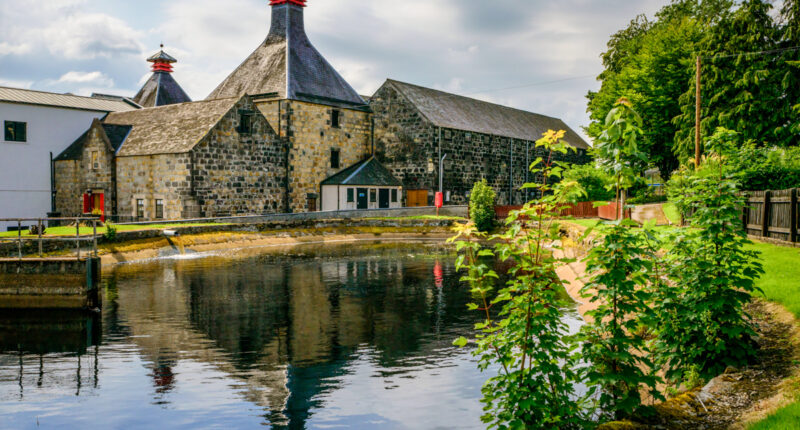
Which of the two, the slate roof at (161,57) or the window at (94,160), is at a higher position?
the slate roof at (161,57)

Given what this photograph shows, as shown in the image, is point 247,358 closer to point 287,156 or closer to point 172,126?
point 172,126

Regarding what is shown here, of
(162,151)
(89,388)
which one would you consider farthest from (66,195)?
(89,388)

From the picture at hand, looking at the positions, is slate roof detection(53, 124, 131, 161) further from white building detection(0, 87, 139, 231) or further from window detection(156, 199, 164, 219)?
window detection(156, 199, 164, 219)

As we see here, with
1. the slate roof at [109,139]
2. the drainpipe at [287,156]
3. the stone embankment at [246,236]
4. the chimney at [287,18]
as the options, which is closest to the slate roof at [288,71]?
the chimney at [287,18]

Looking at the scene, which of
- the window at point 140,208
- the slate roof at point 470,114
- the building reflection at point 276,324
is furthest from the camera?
the slate roof at point 470,114

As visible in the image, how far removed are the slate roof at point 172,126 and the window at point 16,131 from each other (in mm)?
5246

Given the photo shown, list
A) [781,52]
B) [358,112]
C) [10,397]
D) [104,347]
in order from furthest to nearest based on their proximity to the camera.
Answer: [358,112], [781,52], [104,347], [10,397]

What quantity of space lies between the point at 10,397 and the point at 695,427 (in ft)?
34.0

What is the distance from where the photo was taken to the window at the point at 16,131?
139 feet

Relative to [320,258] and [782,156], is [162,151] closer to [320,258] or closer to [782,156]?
[320,258]

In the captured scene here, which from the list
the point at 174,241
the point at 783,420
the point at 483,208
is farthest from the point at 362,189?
the point at 783,420

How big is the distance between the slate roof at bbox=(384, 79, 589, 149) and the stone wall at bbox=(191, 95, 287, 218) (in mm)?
14201

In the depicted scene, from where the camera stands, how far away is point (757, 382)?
780cm

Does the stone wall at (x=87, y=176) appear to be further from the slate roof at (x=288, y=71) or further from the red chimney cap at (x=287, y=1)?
the red chimney cap at (x=287, y=1)
